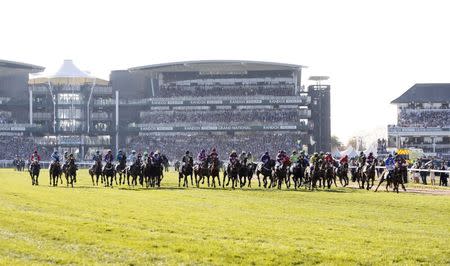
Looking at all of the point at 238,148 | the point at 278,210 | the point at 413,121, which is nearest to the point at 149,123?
the point at 238,148

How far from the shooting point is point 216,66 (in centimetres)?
9931

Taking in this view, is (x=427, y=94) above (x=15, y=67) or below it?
below

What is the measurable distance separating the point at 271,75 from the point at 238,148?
37.0ft

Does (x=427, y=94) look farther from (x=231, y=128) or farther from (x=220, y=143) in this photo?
(x=220, y=143)

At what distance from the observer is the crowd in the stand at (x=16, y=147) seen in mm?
96688

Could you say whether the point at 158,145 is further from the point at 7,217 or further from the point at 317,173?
the point at 7,217

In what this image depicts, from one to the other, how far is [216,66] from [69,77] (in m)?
18.6

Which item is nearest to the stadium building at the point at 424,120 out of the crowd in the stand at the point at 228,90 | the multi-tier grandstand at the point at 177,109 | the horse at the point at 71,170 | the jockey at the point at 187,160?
the multi-tier grandstand at the point at 177,109

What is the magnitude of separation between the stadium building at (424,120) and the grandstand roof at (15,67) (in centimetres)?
4394

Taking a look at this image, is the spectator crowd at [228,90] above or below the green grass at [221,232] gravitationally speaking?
→ above

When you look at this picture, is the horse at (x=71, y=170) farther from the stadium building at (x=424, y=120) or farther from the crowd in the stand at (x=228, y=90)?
the crowd in the stand at (x=228, y=90)

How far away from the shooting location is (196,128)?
97.3m

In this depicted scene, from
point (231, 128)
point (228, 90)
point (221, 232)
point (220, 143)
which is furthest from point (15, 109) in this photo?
point (221, 232)

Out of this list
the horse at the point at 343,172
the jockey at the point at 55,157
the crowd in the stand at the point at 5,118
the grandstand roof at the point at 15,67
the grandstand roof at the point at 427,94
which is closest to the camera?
the jockey at the point at 55,157
